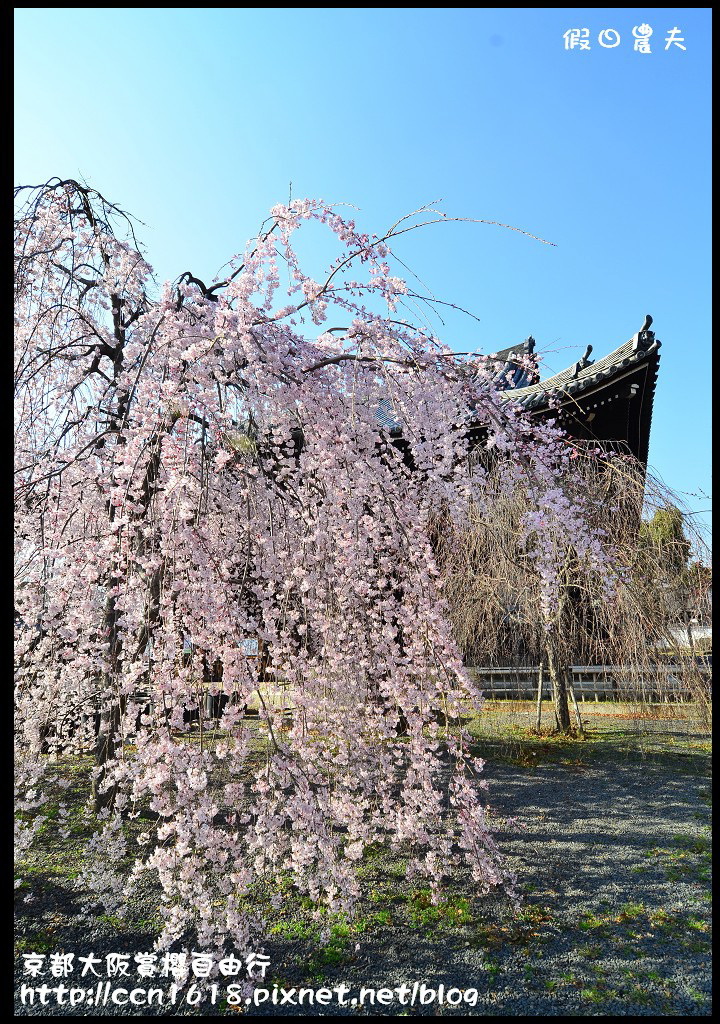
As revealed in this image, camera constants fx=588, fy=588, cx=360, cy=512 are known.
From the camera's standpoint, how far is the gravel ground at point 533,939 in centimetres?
263

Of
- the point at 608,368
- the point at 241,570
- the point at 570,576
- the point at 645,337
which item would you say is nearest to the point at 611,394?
the point at 608,368

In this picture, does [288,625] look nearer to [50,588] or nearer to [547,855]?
[50,588]

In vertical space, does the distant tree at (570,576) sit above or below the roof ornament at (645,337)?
below

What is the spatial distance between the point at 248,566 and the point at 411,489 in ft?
5.19

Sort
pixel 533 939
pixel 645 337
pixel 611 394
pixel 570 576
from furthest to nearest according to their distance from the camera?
1. pixel 611 394
2. pixel 645 337
3. pixel 570 576
4. pixel 533 939

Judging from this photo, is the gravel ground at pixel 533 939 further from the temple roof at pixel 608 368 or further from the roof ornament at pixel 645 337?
the roof ornament at pixel 645 337

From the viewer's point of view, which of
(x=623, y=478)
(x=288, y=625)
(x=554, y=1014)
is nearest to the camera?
(x=554, y=1014)

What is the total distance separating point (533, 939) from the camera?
311 cm

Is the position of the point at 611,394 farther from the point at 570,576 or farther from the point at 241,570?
the point at 241,570

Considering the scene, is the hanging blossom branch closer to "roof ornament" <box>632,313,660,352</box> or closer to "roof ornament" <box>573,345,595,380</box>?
"roof ornament" <box>632,313,660,352</box>

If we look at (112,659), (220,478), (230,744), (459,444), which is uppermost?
(459,444)

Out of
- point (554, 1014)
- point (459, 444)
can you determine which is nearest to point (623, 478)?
point (459, 444)

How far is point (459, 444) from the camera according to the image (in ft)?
13.8

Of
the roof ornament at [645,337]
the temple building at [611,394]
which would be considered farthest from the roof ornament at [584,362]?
the roof ornament at [645,337]
